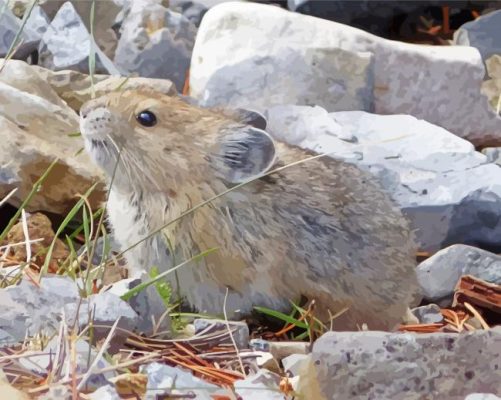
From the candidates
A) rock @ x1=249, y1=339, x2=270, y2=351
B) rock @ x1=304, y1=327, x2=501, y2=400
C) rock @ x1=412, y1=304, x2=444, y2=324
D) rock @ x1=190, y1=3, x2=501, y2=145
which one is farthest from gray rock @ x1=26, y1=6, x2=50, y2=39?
rock @ x1=304, y1=327, x2=501, y2=400

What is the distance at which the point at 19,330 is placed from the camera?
2.61 metres

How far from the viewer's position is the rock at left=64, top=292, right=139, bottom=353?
8.45ft

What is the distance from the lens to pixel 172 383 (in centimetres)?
232

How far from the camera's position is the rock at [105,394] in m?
2.17

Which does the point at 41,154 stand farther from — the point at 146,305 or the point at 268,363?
the point at 268,363

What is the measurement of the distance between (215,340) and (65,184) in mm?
1403

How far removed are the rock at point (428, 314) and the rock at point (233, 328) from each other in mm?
1124

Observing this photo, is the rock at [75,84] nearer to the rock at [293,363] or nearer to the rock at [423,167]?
the rock at [423,167]

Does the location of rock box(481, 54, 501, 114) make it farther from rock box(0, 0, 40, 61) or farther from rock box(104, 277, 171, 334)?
rock box(104, 277, 171, 334)

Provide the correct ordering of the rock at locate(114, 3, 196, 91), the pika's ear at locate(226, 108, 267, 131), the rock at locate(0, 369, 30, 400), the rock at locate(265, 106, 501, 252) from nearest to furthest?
the rock at locate(0, 369, 30, 400)
the pika's ear at locate(226, 108, 267, 131)
the rock at locate(265, 106, 501, 252)
the rock at locate(114, 3, 196, 91)

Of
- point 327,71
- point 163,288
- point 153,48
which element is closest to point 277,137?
point 327,71

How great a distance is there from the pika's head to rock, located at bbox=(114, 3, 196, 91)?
1.98m

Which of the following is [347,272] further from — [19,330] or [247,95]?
[247,95]

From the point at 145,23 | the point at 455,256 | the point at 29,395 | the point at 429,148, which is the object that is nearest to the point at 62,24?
the point at 145,23
